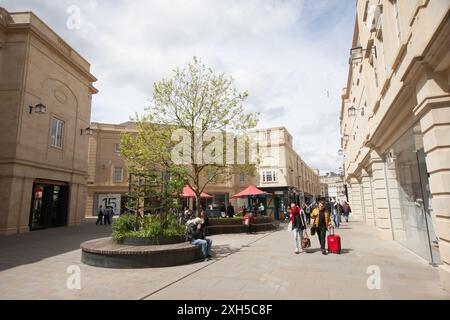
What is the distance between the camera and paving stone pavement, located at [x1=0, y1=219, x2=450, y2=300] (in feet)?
18.0

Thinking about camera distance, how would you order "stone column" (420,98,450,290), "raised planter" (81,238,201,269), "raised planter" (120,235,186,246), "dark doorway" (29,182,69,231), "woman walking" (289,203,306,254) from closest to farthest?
"stone column" (420,98,450,290) → "raised planter" (81,238,201,269) → "raised planter" (120,235,186,246) → "woman walking" (289,203,306,254) → "dark doorway" (29,182,69,231)

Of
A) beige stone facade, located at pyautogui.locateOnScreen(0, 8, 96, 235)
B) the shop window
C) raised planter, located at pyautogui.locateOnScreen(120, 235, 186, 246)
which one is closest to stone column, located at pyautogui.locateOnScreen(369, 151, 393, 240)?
raised planter, located at pyautogui.locateOnScreen(120, 235, 186, 246)

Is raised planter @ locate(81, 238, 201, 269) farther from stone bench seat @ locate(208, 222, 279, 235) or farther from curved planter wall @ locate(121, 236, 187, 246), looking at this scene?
stone bench seat @ locate(208, 222, 279, 235)

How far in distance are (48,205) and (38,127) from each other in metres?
5.54

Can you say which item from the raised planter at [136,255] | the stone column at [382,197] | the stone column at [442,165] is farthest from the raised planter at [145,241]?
the stone column at [382,197]

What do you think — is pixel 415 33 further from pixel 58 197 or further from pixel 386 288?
pixel 58 197

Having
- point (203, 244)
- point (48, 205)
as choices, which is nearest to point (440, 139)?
point (203, 244)

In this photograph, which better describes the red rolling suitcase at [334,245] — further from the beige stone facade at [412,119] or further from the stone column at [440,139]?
the stone column at [440,139]

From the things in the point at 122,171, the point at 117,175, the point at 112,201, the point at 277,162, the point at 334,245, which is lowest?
the point at 334,245

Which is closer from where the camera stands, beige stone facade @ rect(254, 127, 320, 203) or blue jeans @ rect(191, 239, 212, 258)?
blue jeans @ rect(191, 239, 212, 258)

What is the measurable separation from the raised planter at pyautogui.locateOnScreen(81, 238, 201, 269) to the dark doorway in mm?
12910

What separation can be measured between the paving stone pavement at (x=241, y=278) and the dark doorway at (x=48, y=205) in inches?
384

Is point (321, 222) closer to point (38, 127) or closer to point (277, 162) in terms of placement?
point (38, 127)

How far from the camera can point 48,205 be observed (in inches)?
782
